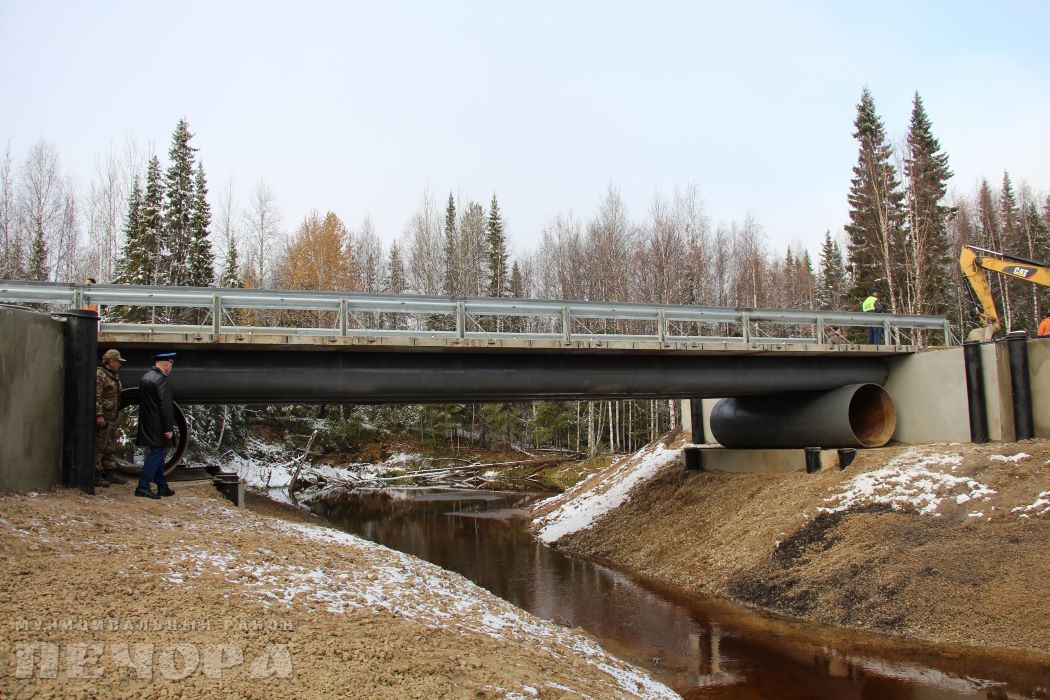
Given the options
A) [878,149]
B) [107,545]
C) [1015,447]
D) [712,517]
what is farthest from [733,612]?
[878,149]

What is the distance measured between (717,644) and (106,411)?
1020 cm

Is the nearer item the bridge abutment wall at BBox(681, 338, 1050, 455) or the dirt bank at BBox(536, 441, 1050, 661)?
the dirt bank at BBox(536, 441, 1050, 661)

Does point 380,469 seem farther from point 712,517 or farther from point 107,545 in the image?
point 107,545

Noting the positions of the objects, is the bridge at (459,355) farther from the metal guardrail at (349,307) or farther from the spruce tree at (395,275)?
the spruce tree at (395,275)

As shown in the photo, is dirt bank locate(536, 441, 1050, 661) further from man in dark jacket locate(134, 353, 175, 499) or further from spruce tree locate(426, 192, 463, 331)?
spruce tree locate(426, 192, 463, 331)

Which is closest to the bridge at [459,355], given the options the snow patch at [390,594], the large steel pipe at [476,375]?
the large steel pipe at [476,375]

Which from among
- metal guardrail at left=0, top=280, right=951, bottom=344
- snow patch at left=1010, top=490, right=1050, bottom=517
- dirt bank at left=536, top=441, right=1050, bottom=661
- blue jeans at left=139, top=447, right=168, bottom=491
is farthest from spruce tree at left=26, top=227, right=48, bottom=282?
snow patch at left=1010, top=490, right=1050, bottom=517

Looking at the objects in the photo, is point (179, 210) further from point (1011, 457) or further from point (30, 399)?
point (1011, 457)

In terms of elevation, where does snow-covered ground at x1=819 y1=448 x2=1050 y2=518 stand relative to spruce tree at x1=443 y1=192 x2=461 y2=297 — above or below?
below

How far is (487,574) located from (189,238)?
27.6 meters

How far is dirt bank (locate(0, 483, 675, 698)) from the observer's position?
4.62 m

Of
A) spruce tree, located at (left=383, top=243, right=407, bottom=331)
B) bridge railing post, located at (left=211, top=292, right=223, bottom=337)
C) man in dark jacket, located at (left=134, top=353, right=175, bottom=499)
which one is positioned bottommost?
man in dark jacket, located at (left=134, top=353, right=175, bottom=499)

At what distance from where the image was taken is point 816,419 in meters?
18.7

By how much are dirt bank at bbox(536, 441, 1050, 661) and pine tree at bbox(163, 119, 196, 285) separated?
2509 centimetres
